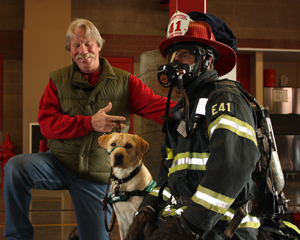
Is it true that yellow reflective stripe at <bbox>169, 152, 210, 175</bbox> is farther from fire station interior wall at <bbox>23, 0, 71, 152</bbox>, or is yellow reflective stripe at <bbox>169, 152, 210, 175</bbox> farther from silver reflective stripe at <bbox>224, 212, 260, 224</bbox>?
fire station interior wall at <bbox>23, 0, 71, 152</bbox>

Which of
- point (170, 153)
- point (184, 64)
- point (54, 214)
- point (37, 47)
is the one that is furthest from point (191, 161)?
point (37, 47)

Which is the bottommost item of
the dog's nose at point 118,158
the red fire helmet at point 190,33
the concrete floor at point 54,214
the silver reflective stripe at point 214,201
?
the concrete floor at point 54,214

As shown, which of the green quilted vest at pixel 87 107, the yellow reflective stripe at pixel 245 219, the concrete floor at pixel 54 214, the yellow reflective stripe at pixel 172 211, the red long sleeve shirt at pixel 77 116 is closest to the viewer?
the yellow reflective stripe at pixel 245 219

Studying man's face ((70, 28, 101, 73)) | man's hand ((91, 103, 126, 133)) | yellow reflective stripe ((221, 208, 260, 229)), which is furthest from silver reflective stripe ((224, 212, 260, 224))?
man's face ((70, 28, 101, 73))

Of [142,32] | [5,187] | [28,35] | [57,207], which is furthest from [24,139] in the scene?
[5,187]

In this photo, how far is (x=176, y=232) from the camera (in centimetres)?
137

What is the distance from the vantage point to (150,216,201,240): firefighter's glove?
134 cm

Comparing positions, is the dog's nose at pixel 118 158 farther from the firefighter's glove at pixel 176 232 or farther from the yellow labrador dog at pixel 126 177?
the firefighter's glove at pixel 176 232

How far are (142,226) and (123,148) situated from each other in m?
0.63

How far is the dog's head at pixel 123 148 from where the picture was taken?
220 centimetres

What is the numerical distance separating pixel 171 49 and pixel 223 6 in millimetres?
8430

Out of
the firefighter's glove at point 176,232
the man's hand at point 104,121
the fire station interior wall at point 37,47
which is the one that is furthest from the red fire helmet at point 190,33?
the fire station interior wall at point 37,47

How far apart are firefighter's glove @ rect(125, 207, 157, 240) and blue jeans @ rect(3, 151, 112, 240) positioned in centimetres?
95

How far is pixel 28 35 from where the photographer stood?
8.25 metres
